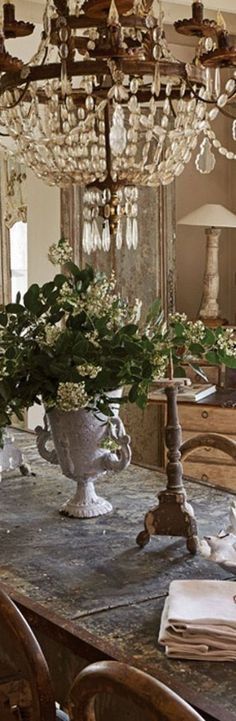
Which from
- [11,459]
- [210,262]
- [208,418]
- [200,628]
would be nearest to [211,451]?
[208,418]

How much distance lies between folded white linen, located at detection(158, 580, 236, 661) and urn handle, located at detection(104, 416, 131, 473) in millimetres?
616

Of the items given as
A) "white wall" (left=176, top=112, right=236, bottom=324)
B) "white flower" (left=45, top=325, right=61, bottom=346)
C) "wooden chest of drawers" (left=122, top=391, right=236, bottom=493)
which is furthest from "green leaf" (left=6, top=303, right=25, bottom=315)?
"white wall" (left=176, top=112, right=236, bottom=324)

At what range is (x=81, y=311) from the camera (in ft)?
7.73

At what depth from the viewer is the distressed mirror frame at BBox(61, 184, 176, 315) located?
4.89 m

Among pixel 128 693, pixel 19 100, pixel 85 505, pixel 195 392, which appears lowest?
pixel 195 392

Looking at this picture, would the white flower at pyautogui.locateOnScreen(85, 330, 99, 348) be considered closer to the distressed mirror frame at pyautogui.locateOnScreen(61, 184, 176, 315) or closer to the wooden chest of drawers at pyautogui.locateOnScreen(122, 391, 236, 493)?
the wooden chest of drawers at pyautogui.locateOnScreen(122, 391, 236, 493)

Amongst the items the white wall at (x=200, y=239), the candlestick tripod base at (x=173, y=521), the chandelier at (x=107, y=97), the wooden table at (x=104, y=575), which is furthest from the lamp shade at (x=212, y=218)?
the candlestick tripod base at (x=173, y=521)

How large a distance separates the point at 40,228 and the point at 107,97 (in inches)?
89.9

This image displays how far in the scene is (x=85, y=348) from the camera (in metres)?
2.28

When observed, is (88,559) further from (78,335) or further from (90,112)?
(90,112)

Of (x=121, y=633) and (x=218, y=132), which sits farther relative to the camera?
(x=218, y=132)

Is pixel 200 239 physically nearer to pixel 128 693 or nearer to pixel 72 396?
pixel 72 396

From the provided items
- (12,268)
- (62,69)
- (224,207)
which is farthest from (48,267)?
(62,69)

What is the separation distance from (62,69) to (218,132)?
2.93 metres
